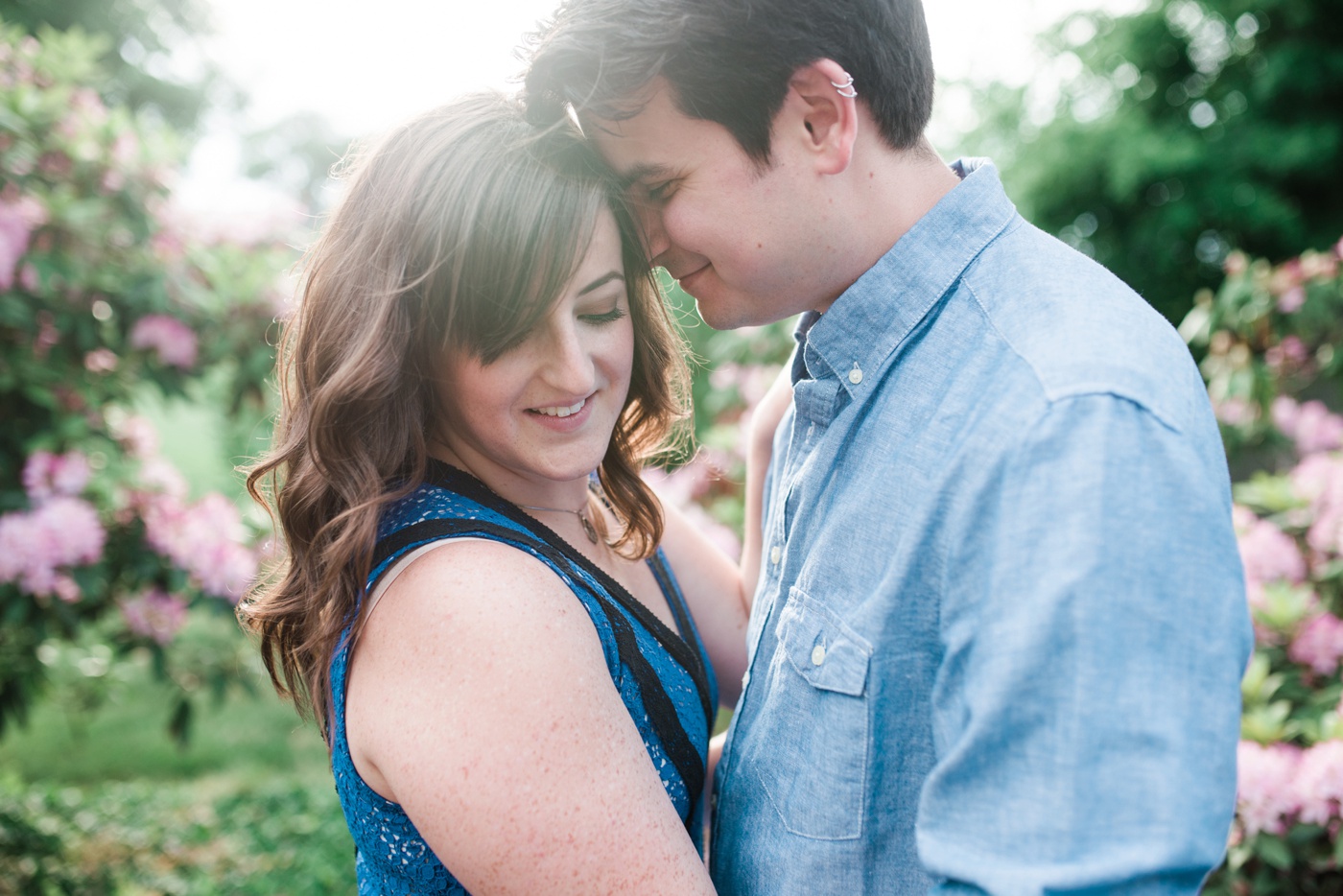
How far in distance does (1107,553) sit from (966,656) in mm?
205

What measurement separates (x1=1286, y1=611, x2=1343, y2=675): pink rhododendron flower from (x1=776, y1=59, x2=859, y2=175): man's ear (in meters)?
2.12

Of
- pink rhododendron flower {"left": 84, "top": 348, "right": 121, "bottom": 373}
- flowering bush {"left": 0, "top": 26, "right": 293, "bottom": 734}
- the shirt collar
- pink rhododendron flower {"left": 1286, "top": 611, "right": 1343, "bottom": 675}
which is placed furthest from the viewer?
pink rhododendron flower {"left": 84, "top": 348, "right": 121, "bottom": 373}

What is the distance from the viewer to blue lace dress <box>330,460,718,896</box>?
1.36 metres

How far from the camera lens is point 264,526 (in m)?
Result: 3.01

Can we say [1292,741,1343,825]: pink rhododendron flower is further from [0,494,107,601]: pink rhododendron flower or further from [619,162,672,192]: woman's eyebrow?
[0,494,107,601]: pink rhododendron flower

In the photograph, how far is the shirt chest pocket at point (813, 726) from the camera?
3.97ft

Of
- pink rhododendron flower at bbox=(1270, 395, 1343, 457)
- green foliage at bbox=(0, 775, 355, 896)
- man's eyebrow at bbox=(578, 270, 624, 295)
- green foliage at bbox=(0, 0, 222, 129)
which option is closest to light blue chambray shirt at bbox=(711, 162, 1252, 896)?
man's eyebrow at bbox=(578, 270, 624, 295)

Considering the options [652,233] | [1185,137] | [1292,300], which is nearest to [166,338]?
[652,233]

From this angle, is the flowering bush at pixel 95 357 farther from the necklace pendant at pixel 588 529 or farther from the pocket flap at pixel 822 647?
the pocket flap at pixel 822 647

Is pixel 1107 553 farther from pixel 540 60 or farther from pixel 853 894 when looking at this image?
pixel 540 60

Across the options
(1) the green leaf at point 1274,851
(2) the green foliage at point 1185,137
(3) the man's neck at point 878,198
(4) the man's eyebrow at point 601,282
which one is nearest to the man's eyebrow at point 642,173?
(4) the man's eyebrow at point 601,282

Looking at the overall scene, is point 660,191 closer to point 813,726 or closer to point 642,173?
point 642,173

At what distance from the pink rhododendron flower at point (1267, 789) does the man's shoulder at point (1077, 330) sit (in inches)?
61.4

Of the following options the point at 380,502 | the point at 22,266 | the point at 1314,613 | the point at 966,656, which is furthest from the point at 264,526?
the point at 1314,613
